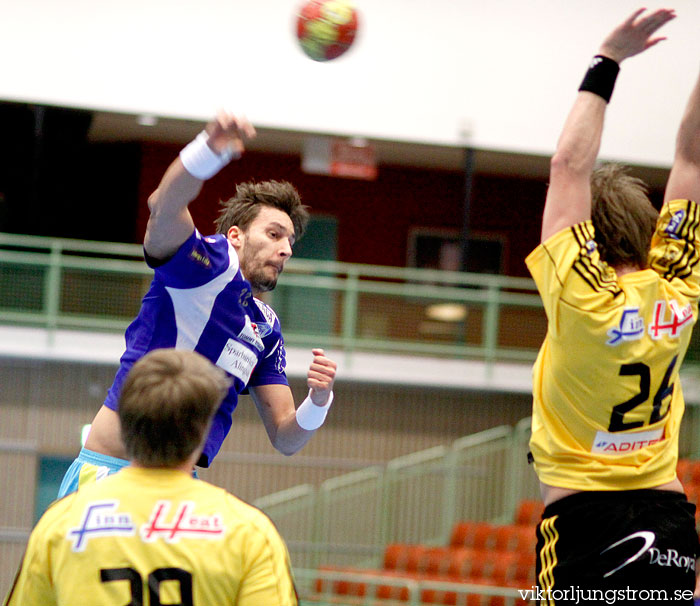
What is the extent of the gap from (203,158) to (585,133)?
1151 millimetres

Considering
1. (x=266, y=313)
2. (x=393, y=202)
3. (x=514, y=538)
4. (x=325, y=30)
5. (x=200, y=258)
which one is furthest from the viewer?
(x=393, y=202)

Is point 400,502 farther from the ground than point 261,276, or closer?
closer

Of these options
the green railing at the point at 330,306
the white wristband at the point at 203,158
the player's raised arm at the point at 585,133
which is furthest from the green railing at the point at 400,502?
the player's raised arm at the point at 585,133

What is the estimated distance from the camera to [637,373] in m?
2.83

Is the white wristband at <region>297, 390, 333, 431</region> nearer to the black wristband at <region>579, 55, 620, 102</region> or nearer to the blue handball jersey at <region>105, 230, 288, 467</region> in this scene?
the blue handball jersey at <region>105, 230, 288, 467</region>

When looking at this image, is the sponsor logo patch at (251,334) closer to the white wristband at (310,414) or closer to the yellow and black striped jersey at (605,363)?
the white wristband at (310,414)

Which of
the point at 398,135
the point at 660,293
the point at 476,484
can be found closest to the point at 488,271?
the point at 398,135

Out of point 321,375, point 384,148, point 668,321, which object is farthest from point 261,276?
point 384,148

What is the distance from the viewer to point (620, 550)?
2787mm

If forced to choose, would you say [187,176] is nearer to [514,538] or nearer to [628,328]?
[628,328]

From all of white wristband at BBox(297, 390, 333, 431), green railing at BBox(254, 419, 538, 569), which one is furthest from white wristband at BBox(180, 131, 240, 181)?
green railing at BBox(254, 419, 538, 569)

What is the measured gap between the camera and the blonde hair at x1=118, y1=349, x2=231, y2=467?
8.08 ft

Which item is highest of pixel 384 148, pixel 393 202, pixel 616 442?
pixel 384 148

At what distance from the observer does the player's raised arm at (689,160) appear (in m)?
3.05
